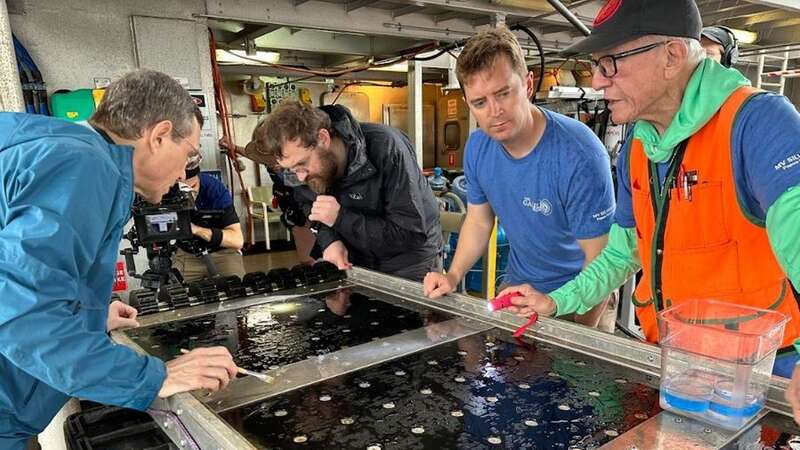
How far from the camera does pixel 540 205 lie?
1721 mm

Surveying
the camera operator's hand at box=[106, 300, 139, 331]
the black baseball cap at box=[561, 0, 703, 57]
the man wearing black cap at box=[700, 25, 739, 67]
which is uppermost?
the man wearing black cap at box=[700, 25, 739, 67]

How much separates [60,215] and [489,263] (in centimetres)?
266

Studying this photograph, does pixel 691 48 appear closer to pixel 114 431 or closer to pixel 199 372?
pixel 199 372

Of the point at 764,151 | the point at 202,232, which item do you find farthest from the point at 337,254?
the point at 764,151

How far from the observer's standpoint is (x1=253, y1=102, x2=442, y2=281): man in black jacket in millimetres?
2029

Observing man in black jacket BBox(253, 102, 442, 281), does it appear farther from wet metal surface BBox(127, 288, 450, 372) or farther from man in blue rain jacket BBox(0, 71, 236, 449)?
man in blue rain jacket BBox(0, 71, 236, 449)

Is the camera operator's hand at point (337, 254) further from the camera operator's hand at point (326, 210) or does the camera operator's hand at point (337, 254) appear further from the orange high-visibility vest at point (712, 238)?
the orange high-visibility vest at point (712, 238)

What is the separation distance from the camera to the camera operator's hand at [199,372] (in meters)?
0.97

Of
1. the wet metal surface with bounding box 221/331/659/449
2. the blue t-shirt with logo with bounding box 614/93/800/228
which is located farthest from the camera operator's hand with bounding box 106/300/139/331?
the blue t-shirt with logo with bounding box 614/93/800/228

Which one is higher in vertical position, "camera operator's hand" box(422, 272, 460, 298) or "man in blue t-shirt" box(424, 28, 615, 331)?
"man in blue t-shirt" box(424, 28, 615, 331)

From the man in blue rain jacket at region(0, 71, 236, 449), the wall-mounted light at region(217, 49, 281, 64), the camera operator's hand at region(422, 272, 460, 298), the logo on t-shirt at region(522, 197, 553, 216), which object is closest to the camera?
the man in blue rain jacket at region(0, 71, 236, 449)

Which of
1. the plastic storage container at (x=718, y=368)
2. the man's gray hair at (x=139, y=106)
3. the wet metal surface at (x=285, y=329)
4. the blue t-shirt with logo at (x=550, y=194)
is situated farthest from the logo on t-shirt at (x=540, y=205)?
the man's gray hair at (x=139, y=106)

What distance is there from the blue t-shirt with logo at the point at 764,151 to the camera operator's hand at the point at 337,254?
4.23 feet

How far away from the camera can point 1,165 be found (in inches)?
33.8
